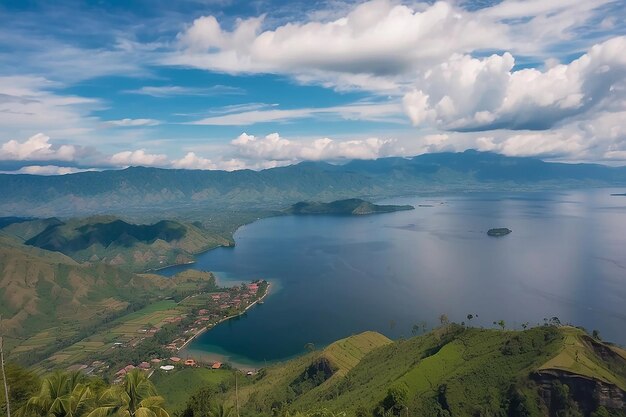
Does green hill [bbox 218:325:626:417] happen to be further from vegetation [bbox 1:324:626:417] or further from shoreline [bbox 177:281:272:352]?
shoreline [bbox 177:281:272:352]

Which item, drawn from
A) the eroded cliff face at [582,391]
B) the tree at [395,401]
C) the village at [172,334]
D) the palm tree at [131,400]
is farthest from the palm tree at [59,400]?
the village at [172,334]

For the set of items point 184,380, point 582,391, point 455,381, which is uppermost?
point 582,391

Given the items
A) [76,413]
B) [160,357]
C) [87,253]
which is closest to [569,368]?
[76,413]

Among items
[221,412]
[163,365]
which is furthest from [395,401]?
[163,365]

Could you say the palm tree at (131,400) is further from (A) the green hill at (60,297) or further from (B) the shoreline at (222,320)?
(A) the green hill at (60,297)

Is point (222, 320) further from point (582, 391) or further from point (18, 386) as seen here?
point (18, 386)

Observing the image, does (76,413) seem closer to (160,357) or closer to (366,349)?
(366,349)

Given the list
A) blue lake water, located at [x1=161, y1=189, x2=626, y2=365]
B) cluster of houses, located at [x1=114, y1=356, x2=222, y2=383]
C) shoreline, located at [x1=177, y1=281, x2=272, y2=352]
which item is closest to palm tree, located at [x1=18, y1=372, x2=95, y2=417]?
cluster of houses, located at [x1=114, y1=356, x2=222, y2=383]
